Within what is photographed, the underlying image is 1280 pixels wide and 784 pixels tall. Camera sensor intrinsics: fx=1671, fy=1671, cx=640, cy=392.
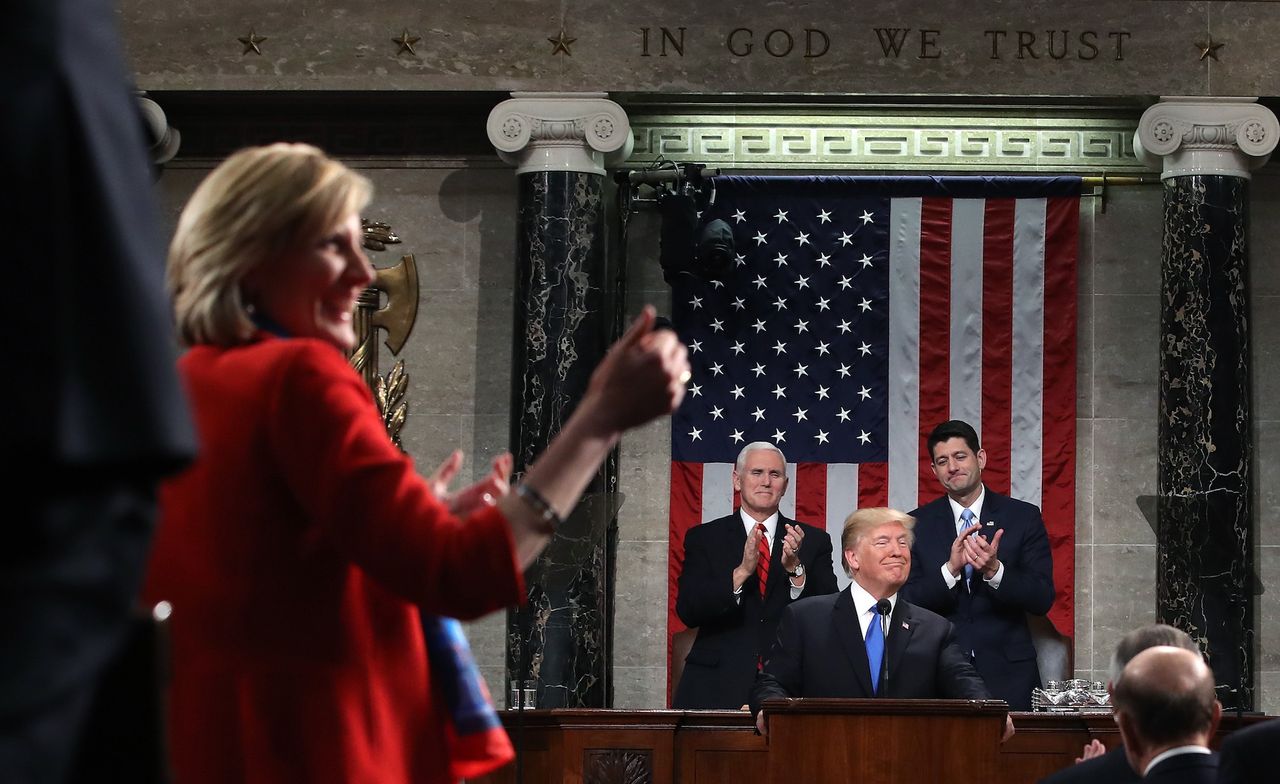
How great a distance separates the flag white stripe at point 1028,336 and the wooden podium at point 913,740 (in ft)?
12.9

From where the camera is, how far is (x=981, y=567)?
31.3ft

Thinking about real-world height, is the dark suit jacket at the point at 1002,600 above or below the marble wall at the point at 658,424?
below

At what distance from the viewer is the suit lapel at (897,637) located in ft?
24.4

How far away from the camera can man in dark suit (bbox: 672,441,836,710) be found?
31.4 feet

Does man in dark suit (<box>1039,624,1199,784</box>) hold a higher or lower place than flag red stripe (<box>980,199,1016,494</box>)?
lower

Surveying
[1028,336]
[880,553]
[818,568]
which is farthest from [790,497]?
[880,553]

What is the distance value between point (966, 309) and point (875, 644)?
365 cm

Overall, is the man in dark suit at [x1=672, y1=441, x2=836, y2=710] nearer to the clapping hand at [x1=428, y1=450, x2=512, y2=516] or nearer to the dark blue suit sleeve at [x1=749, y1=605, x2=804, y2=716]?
the dark blue suit sleeve at [x1=749, y1=605, x2=804, y2=716]

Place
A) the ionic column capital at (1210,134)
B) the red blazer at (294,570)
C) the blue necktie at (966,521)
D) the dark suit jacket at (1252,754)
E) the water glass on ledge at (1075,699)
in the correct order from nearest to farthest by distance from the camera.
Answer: the red blazer at (294,570) < the dark suit jacket at (1252,754) < the water glass on ledge at (1075,699) < the blue necktie at (966,521) < the ionic column capital at (1210,134)

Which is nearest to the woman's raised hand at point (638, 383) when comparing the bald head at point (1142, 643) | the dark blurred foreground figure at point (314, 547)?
the dark blurred foreground figure at point (314, 547)

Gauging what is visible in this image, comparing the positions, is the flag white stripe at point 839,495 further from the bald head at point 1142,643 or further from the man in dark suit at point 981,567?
the bald head at point 1142,643

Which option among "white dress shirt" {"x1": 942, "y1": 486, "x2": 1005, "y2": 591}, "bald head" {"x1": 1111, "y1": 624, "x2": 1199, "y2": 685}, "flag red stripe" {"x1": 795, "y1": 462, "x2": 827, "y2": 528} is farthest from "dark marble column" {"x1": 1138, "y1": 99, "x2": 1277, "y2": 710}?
"bald head" {"x1": 1111, "y1": 624, "x2": 1199, "y2": 685}

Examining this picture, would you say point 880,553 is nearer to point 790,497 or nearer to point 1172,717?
point 790,497

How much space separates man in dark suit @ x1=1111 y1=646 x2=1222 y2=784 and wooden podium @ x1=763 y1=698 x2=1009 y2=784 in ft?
9.26
